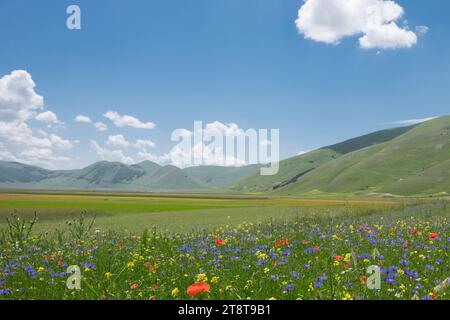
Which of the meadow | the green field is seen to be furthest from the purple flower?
the green field

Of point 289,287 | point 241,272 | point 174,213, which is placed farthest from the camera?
point 174,213

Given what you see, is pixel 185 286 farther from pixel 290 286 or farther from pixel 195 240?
pixel 195 240

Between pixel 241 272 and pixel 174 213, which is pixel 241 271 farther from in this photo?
pixel 174 213

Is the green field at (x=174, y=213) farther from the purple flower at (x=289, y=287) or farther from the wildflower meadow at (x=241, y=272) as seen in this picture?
the purple flower at (x=289, y=287)

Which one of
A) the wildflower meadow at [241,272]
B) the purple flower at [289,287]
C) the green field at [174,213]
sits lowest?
the green field at [174,213]

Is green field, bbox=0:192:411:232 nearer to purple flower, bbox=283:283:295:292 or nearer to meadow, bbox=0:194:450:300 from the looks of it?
meadow, bbox=0:194:450:300

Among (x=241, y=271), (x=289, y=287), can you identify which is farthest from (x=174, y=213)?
(x=289, y=287)

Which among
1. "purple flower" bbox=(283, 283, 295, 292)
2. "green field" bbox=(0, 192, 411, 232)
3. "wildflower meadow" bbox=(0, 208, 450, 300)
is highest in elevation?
"purple flower" bbox=(283, 283, 295, 292)

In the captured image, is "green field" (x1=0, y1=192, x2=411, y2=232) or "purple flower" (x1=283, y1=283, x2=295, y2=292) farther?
"green field" (x1=0, y1=192, x2=411, y2=232)

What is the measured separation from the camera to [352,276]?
5.42m

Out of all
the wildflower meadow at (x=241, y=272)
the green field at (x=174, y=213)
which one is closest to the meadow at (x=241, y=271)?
the wildflower meadow at (x=241, y=272)

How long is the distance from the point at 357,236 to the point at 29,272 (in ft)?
24.7

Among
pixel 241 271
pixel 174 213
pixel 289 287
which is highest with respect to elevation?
pixel 289 287

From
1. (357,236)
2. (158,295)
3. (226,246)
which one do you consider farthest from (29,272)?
(357,236)
